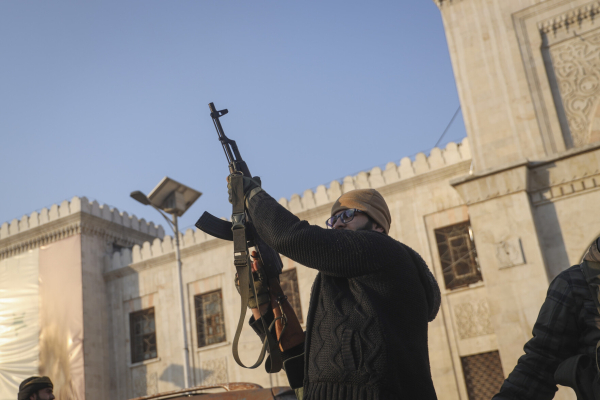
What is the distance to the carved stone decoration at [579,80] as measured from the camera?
379 inches

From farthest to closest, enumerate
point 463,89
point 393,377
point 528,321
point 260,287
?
point 463,89
point 528,321
point 260,287
point 393,377

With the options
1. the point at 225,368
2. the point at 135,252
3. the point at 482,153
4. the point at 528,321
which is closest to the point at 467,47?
the point at 482,153

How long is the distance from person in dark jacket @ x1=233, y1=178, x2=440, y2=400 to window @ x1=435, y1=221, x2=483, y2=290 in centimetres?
956

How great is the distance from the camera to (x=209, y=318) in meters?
14.1

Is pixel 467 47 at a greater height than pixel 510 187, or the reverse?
pixel 467 47

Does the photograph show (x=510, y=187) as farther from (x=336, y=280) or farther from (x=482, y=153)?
(x=336, y=280)

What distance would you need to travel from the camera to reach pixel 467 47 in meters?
10.7

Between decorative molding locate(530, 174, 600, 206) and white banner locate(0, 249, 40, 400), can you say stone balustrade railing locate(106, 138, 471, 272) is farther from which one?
decorative molding locate(530, 174, 600, 206)

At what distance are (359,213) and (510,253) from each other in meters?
7.89

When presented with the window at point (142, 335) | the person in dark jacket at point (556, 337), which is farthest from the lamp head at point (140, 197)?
the person in dark jacket at point (556, 337)

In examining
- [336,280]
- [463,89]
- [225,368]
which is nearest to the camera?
[336,280]

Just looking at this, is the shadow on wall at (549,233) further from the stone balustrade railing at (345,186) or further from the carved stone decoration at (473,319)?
the stone balustrade railing at (345,186)

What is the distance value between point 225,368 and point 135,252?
13.5 ft

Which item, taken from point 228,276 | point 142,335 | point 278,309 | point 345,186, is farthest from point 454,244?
point 278,309
